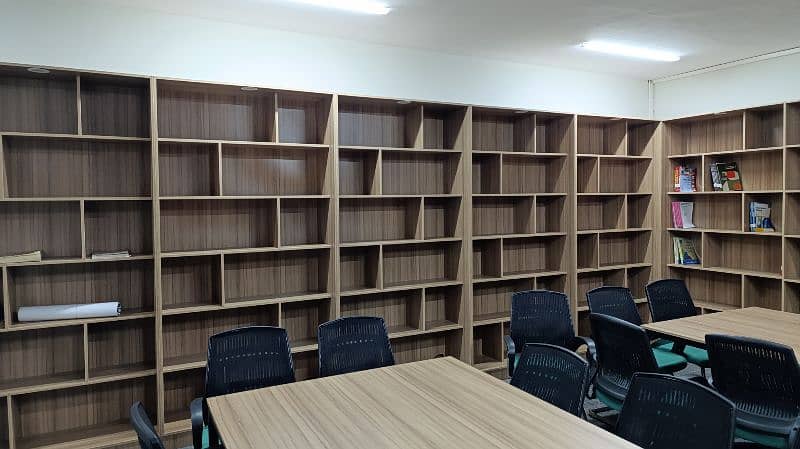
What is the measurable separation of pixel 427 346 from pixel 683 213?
3166mm

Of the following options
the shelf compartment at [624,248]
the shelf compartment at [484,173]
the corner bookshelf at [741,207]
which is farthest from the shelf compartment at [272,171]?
the corner bookshelf at [741,207]

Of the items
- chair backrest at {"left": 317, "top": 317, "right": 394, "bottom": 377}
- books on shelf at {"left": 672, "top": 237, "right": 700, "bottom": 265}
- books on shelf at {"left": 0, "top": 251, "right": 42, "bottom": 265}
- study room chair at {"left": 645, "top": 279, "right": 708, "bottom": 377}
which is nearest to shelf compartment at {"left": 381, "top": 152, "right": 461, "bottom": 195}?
chair backrest at {"left": 317, "top": 317, "right": 394, "bottom": 377}

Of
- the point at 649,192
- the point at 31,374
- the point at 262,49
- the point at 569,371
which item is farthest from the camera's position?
the point at 649,192

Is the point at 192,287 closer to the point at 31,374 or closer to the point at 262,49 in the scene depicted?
the point at 31,374

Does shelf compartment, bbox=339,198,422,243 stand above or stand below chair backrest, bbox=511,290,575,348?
above

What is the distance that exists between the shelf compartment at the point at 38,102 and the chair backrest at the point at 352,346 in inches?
88.6

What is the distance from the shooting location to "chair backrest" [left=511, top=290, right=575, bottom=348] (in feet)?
13.0

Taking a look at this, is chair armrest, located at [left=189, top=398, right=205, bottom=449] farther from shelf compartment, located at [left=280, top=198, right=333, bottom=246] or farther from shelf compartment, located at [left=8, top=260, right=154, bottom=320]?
shelf compartment, located at [left=280, top=198, right=333, bottom=246]

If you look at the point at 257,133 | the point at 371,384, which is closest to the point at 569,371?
the point at 371,384

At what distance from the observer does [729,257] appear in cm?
551

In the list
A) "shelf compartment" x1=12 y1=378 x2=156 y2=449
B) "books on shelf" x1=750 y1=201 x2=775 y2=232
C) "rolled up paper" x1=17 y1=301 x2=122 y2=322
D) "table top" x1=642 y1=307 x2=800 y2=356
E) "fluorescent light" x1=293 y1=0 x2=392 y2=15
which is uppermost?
"fluorescent light" x1=293 y1=0 x2=392 y2=15

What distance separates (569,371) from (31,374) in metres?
3.40

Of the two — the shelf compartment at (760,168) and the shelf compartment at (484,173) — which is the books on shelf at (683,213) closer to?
the shelf compartment at (760,168)

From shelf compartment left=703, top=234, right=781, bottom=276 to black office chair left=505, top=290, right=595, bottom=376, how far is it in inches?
97.4
